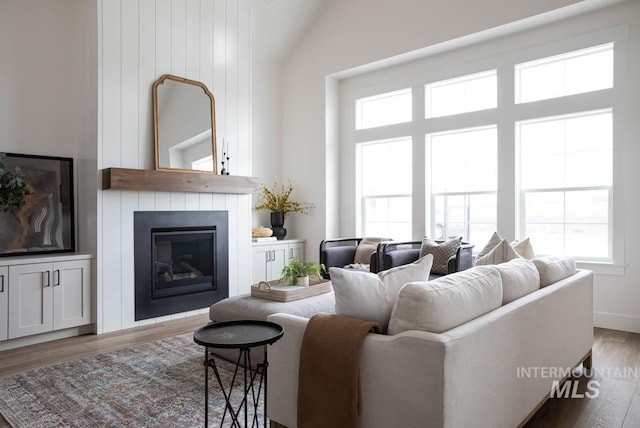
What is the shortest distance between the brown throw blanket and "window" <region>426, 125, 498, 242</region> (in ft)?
12.2

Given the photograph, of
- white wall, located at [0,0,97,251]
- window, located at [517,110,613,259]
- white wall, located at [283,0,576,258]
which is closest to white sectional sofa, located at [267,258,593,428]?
window, located at [517,110,613,259]

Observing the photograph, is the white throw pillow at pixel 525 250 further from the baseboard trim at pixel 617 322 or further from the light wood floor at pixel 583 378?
the baseboard trim at pixel 617 322

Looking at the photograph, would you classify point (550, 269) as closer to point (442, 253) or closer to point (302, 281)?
point (302, 281)

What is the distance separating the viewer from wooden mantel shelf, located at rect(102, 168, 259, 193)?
4098 mm

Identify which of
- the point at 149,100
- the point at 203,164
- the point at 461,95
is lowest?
the point at 203,164

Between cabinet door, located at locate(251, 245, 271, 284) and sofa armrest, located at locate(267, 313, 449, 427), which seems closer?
sofa armrest, located at locate(267, 313, 449, 427)

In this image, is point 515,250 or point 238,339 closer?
point 238,339

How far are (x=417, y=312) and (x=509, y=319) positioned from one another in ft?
1.74

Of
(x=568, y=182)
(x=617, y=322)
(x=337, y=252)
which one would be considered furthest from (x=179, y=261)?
(x=617, y=322)

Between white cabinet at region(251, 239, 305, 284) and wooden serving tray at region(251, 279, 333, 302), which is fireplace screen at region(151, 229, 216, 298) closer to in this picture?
white cabinet at region(251, 239, 305, 284)

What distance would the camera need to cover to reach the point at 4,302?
11.8 feet

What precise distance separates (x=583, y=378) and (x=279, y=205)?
170 inches

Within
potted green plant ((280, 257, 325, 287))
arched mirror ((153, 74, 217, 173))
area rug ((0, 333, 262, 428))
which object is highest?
arched mirror ((153, 74, 217, 173))

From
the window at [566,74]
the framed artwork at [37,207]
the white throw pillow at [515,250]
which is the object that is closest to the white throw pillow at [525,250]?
the white throw pillow at [515,250]
